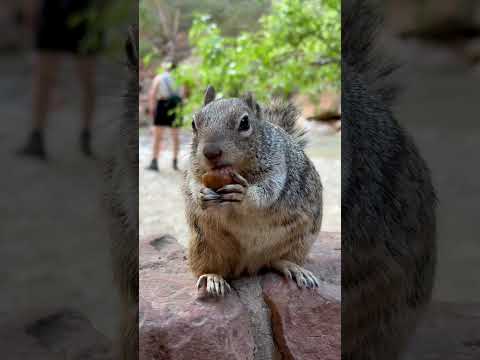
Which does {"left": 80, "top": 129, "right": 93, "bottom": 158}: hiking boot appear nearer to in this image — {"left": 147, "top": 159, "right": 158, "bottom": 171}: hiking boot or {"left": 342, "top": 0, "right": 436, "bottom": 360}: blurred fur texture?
{"left": 342, "top": 0, "right": 436, "bottom": 360}: blurred fur texture

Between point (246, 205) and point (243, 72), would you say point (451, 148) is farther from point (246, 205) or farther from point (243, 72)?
point (243, 72)

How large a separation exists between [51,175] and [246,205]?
561 mm

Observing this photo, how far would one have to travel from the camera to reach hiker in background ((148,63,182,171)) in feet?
7.43

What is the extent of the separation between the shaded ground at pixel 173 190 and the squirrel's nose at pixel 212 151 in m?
0.57

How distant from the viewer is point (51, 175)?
581mm

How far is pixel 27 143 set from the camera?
1.89ft

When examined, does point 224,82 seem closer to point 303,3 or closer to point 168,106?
point 168,106

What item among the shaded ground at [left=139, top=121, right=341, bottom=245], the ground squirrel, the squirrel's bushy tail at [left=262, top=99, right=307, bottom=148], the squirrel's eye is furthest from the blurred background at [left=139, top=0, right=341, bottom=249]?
the squirrel's eye

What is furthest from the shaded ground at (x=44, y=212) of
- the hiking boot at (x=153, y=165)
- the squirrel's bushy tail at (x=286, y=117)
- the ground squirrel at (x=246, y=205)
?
the hiking boot at (x=153, y=165)

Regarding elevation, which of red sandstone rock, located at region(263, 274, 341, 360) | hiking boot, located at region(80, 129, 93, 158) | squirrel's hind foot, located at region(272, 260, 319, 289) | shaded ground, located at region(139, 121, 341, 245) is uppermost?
hiking boot, located at region(80, 129, 93, 158)

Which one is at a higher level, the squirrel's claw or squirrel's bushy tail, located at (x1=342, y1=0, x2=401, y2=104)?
squirrel's bushy tail, located at (x1=342, y1=0, x2=401, y2=104)

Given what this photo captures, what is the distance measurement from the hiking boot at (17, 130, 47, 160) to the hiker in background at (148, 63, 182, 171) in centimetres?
160

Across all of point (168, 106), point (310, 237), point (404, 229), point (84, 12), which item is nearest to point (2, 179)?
point (84, 12)

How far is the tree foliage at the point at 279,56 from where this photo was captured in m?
2.35
